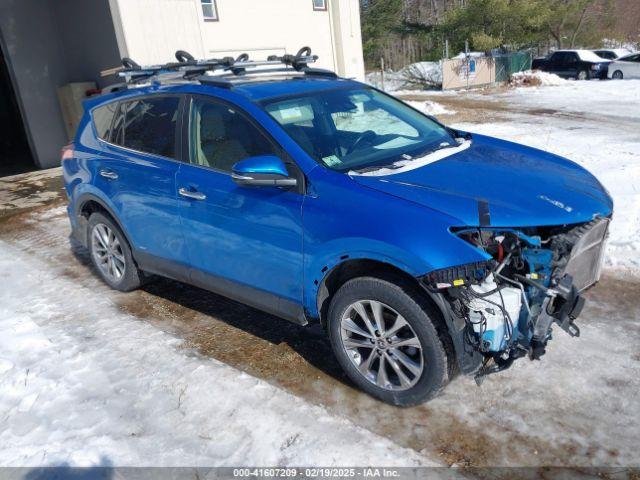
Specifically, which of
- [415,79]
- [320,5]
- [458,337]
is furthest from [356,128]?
[415,79]

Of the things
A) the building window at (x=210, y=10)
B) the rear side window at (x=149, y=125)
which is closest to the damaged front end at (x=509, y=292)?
the rear side window at (x=149, y=125)

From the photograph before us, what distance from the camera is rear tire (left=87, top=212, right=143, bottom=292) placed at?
16.5 ft

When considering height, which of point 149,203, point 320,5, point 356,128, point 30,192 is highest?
point 320,5

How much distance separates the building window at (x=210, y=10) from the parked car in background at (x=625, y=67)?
60.1 feet

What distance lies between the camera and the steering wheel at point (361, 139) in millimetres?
3758

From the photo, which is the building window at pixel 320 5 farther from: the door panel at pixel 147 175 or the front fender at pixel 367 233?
the front fender at pixel 367 233

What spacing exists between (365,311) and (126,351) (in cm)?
201

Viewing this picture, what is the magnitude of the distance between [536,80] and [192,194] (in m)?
22.5

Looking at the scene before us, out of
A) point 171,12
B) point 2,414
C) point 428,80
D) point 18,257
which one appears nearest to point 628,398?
point 2,414

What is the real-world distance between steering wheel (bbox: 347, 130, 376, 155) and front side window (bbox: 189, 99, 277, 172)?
54cm

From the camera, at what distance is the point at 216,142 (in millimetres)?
3941

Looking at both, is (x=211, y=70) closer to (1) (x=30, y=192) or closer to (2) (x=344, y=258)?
(2) (x=344, y=258)

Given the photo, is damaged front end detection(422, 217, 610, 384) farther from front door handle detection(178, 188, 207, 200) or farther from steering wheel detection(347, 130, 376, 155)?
front door handle detection(178, 188, 207, 200)

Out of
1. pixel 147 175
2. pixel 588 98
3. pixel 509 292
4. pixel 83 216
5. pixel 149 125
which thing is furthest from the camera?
pixel 588 98
